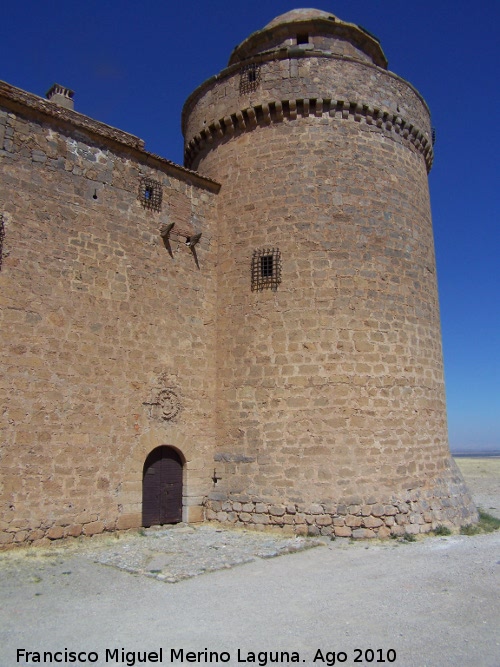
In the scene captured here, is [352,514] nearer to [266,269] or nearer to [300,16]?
[266,269]

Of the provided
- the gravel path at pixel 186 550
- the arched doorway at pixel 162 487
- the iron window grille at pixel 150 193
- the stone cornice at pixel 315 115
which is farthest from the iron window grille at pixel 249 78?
the gravel path at pixel 186 550

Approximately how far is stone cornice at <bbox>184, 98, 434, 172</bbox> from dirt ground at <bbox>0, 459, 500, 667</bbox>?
864cm

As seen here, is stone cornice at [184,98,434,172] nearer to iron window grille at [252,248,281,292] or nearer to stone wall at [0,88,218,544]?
stone wall at [0,88,218,544]

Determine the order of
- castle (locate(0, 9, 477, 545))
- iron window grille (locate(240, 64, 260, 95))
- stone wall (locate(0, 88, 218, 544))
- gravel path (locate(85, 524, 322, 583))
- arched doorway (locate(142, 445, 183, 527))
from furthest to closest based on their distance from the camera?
1. iron window grille (locate(240, 64, 260, 95))
2. arched doorway (locate(142, 445, 183, 527))
3. castle (locate(0, 9, 477, 545))
4. stone wall (locate(0, 88, 218, 544))
5. gravel path (locate(85, 524, 322, 583))

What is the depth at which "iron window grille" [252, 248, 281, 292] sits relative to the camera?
11.3 metres

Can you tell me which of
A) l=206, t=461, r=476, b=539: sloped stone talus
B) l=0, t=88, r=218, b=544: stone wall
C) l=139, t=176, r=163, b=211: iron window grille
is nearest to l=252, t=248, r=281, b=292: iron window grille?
l=0, t=88, r=218, b=544: stone wall

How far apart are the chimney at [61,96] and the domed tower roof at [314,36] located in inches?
170

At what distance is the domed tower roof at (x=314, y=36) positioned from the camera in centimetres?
1316

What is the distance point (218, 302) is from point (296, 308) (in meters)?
1.99

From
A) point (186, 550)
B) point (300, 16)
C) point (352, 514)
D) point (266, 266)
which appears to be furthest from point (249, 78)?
point (186, 550)

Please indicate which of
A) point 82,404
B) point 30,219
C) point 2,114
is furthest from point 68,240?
point 82,404

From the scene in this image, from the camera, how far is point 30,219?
9258 mm

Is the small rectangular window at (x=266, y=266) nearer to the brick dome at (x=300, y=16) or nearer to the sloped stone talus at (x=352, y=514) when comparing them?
the sloped stone talus at (x=352, y=514)

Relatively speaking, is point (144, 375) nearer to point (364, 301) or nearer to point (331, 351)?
point (331, 351)
